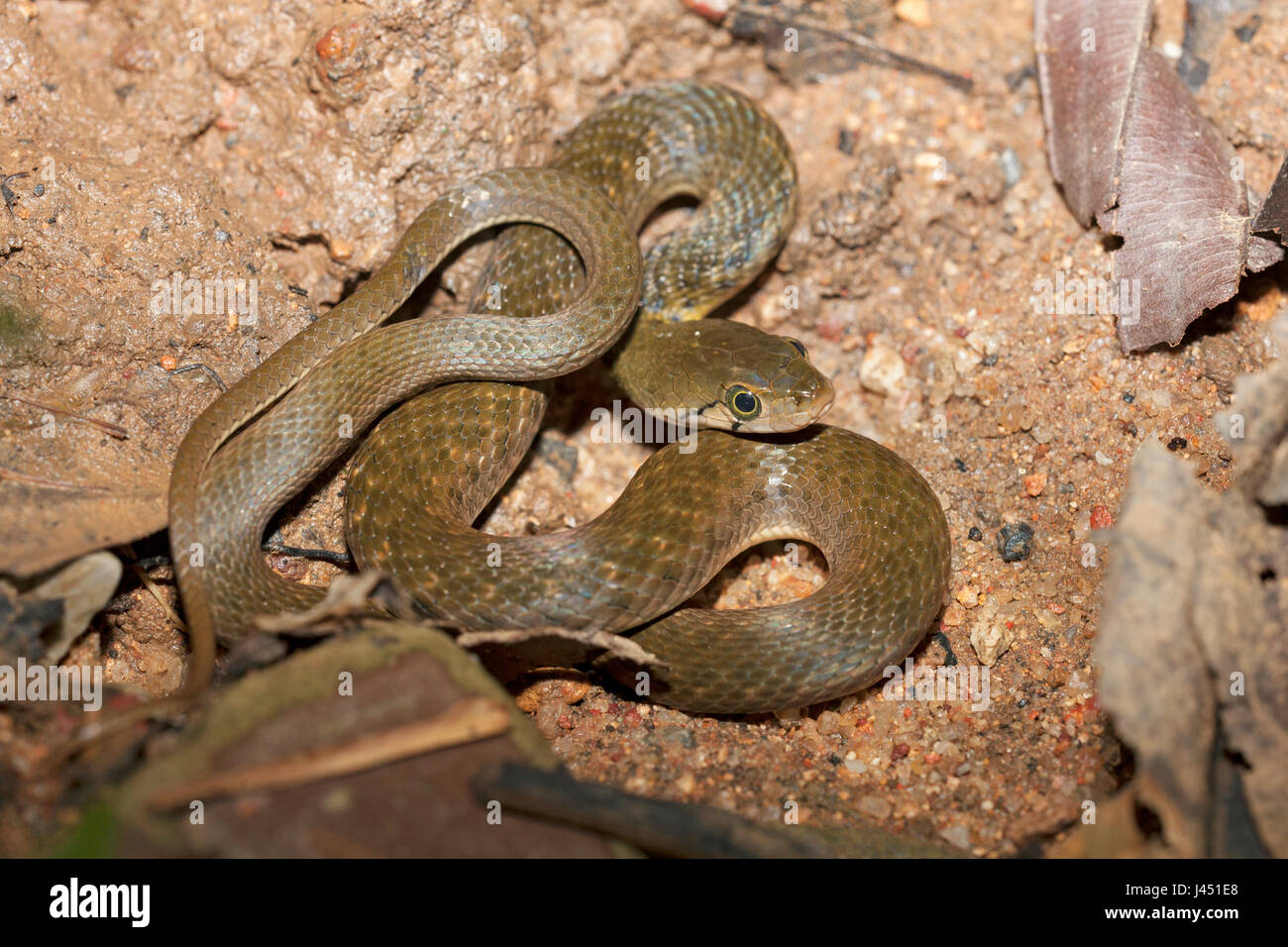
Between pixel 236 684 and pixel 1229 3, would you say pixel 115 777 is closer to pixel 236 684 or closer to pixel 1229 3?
pixel 236 684

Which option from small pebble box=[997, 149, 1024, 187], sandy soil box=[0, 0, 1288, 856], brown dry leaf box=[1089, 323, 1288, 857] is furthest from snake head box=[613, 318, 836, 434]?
Answer: small pebble box=[997, 149, 1024, 187]

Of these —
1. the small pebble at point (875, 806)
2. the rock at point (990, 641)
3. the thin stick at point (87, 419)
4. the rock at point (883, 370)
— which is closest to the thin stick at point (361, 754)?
the small pebble at point (875, 806)

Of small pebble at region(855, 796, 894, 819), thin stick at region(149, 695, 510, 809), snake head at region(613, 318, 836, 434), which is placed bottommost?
small pebble at region(855, 796, 894, 819)

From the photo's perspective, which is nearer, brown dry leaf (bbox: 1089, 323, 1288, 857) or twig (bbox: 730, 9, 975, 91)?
brown dry leaf (bbox: 1089, 323, 1288, 857)

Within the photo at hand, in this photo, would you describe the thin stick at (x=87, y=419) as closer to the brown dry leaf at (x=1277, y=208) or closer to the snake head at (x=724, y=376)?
the snake head at (x=724, y=376)

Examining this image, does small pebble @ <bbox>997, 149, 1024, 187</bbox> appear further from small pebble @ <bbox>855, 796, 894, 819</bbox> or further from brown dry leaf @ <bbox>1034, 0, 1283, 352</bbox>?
small pebble @ <bbox>855, 796, 894, 819</bbox>

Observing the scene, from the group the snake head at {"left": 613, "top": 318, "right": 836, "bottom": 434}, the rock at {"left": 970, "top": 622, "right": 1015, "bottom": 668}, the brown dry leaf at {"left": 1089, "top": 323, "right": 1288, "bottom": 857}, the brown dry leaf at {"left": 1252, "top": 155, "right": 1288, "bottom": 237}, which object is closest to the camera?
the brown dry leaf at {"left": 1089, "top": 323, "right": 1288, "bottom": 857}
